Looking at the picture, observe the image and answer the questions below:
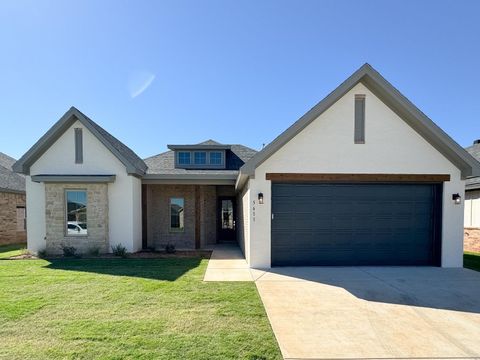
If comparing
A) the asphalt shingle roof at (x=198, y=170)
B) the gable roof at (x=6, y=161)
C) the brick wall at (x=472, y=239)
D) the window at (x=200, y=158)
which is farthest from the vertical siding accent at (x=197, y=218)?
the gable roof at (x=6, y=161)

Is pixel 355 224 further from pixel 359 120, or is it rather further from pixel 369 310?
pixel 369 310

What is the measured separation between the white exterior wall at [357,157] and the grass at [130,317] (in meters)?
2.76

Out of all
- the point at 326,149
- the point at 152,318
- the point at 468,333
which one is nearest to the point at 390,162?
the point at 326,149

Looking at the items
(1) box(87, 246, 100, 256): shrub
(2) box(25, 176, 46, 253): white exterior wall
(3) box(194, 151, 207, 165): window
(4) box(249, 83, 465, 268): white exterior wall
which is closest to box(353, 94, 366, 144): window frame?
(4) box(249, 83, 465, 268): white exterior wall

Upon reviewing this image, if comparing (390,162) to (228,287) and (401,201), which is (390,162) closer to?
(401,201)

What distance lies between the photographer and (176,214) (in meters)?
14.2

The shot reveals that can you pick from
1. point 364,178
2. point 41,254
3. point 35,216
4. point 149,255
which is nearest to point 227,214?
point 149,255

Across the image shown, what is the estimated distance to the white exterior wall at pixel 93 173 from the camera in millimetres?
11422

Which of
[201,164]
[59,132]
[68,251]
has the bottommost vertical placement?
[68,251]

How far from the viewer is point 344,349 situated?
4023mm

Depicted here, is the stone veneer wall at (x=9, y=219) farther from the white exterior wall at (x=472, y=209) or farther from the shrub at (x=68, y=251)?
the white exterior wall at (x=472, y=209)

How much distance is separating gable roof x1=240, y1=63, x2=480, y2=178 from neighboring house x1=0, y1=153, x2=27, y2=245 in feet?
51.4

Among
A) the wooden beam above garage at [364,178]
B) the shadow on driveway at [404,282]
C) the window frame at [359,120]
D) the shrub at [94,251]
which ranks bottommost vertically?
the shrub at [94,251]

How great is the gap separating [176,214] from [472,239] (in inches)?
592
